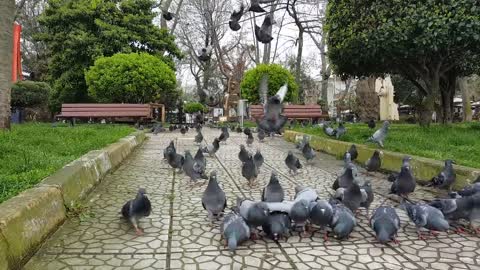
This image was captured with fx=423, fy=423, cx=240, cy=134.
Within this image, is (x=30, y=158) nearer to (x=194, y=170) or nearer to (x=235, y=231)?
(x=194, y=170)

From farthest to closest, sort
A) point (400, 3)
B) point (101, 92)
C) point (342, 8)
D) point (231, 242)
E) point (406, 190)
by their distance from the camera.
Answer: point (101, 92)
point (342, 8)
point (400, 3)
point (406, 190)
point (231, 242)

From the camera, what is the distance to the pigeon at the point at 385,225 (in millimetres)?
2975

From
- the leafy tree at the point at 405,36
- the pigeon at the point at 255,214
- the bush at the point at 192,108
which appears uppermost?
the leafy tree at the point at 405,36

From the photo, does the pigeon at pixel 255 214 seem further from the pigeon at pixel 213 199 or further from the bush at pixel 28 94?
the bush at pixel 28 94

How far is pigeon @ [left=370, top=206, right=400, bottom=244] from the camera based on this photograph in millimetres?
2975

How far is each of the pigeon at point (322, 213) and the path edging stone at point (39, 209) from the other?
1.92 metres

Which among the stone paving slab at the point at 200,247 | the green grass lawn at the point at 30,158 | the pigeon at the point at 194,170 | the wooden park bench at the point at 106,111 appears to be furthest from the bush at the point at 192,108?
the stone paving slab at the point at 200,247

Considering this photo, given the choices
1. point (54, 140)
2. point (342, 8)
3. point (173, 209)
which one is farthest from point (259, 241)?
point (342, 8)

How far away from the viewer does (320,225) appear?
3.18 metres

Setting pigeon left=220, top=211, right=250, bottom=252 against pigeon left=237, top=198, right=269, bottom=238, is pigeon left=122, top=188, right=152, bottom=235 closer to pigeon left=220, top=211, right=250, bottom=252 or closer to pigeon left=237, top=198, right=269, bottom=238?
pigeon left=220, top=211, right=250, bottom=252

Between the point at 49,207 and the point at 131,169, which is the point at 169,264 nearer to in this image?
the point at 49,207

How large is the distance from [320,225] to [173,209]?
58.2 inches

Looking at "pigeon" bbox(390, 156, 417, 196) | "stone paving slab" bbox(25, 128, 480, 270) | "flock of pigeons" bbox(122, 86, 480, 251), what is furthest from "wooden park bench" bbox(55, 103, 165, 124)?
"pigeon" bbox(390, 156, 417, 196)

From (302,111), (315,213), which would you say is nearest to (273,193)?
(315,213)
